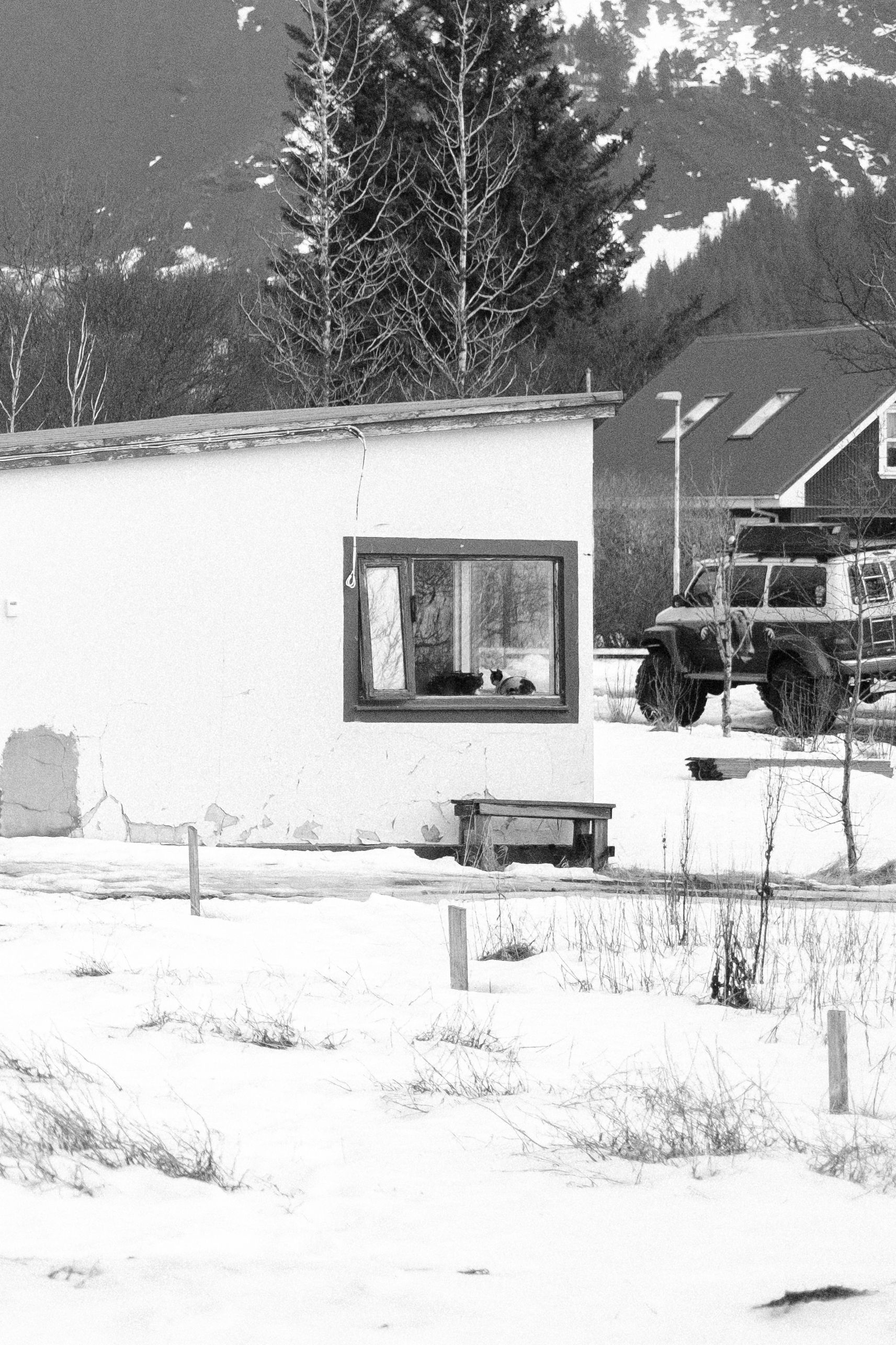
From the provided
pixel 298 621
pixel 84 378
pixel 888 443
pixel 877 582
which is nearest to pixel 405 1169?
pixel 298 621

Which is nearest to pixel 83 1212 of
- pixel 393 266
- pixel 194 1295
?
pixel 194 1295

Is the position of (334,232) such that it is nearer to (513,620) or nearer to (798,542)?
(798,542)

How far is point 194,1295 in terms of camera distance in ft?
13.6

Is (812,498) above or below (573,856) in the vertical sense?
above

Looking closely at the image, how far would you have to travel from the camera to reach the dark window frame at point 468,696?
1174 centimetres

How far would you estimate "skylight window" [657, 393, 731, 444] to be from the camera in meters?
45.4

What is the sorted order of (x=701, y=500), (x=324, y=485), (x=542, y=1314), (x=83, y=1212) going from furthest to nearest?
(x=701, y=500), (x=324, y=485), (x=83, y=1212), (x=542, y=1314)

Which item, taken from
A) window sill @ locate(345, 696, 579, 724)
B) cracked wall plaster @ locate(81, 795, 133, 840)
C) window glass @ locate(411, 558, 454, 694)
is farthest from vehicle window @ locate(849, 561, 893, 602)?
cracked wall plaster @ locate(81, 795, 133, 840)

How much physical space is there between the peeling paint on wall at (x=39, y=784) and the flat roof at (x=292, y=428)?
71.2 inches

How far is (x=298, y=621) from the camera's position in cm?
1170

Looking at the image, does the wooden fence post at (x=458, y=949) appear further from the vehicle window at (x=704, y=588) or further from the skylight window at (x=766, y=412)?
the skylight window at (x=766, y=412)

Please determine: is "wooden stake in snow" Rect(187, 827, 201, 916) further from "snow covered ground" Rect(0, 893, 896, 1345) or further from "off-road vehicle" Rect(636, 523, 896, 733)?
"off-road vehicle" Rect(636, 523, 896, 733)

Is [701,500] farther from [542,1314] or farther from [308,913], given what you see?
[542,1314]

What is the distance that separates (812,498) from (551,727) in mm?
31270
